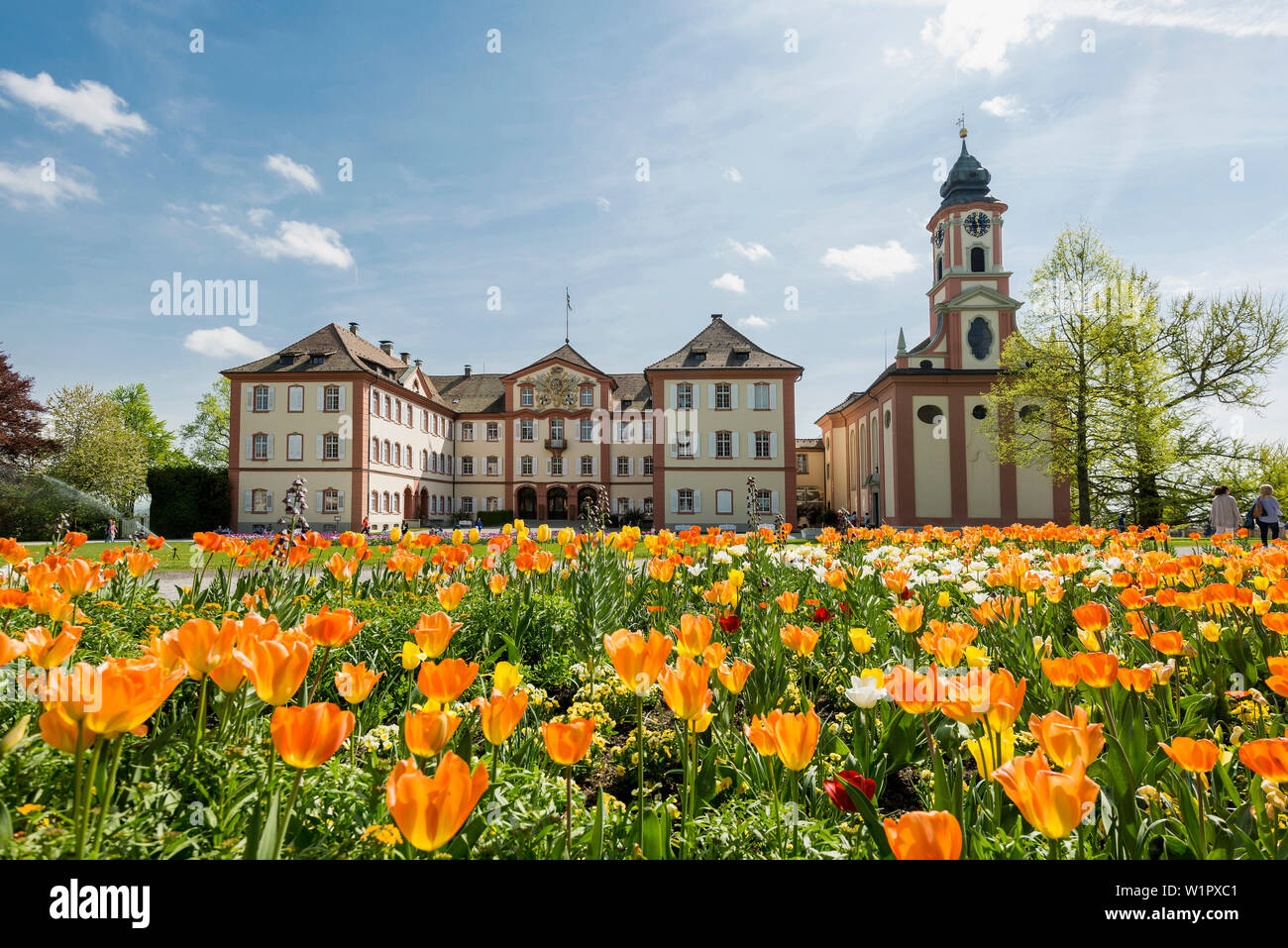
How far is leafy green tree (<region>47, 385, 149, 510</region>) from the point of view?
30281 millimetres

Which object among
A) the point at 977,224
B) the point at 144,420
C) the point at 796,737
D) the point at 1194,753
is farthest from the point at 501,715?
the point at 144,420

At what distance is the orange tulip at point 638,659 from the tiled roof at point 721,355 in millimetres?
37421

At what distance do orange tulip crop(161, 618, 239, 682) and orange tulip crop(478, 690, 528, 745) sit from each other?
643 millimetres

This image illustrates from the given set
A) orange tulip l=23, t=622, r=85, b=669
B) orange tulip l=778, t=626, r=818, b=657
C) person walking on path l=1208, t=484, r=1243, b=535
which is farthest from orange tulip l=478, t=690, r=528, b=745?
person walking on path l=1208, t=484, r=1243, b=535

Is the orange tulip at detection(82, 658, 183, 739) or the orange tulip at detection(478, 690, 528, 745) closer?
the orange tulip at detection(82, 658, 183, 739)

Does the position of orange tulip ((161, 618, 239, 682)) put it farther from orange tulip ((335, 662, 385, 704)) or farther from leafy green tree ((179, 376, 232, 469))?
leafy green tree ((179, 376, 232, 469))

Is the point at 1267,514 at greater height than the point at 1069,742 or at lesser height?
greater

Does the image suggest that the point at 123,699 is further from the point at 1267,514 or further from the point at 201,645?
the point at 1267,514

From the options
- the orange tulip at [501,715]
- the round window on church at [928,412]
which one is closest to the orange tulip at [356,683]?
the orange tulip at [501,715]

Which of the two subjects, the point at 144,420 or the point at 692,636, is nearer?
the point at 692,636

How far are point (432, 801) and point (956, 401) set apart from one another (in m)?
36.3

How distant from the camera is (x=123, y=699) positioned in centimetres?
102

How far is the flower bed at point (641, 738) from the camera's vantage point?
1.12 m

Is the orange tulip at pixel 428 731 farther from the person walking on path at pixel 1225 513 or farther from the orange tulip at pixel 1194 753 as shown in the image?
the person walking on path at pixel 1225 513
